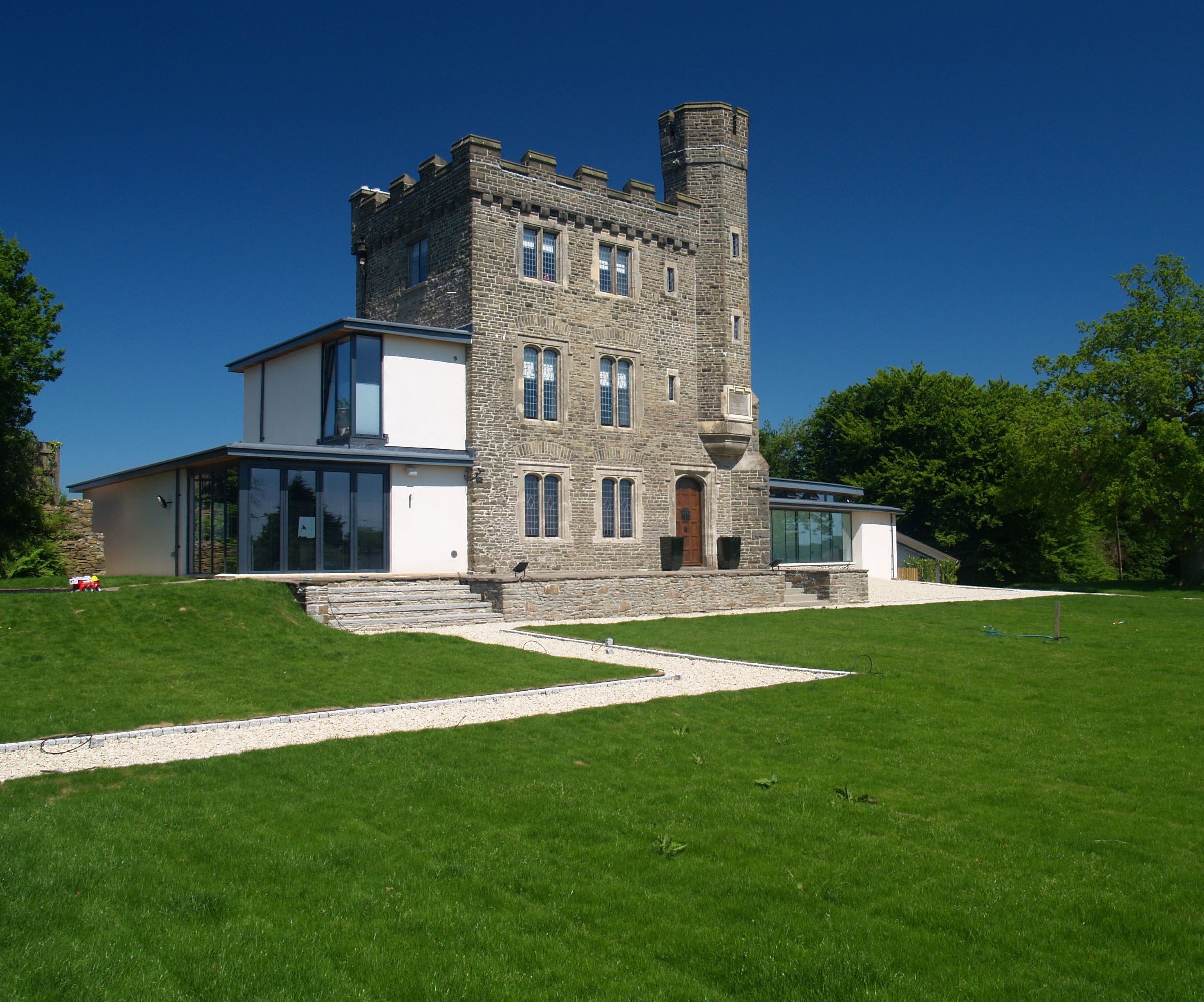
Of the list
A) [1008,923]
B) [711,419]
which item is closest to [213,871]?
[1008,923]

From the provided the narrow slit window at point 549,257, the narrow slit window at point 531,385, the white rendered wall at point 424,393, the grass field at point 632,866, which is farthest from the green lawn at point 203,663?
the narrow slit window at point 549,257

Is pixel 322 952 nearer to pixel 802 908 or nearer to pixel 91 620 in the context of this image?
pixel 802 908

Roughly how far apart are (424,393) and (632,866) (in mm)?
20052

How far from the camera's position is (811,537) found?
4016 centimetres

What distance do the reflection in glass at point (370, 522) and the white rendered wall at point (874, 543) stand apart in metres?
25.0

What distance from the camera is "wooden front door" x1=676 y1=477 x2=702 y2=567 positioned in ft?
98.1

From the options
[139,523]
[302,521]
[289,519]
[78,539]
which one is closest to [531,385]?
[302,521]

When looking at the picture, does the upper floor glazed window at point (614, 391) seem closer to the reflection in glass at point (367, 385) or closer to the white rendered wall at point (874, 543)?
the reflection in glass at point (367, 385)

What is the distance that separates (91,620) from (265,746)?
7.56 metres

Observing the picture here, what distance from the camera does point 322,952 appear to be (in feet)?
15.5

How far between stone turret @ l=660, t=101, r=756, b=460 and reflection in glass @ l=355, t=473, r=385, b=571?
1127cm

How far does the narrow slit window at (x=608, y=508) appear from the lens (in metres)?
28.0

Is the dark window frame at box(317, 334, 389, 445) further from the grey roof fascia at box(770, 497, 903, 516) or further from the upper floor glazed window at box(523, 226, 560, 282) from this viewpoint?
the grey roof fascia at box(770, 497, 903, 516)

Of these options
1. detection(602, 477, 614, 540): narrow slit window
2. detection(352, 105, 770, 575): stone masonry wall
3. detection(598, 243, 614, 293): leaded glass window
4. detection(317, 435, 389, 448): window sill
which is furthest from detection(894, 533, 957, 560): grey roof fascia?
detection(317, 435, 389, 448): window sill
